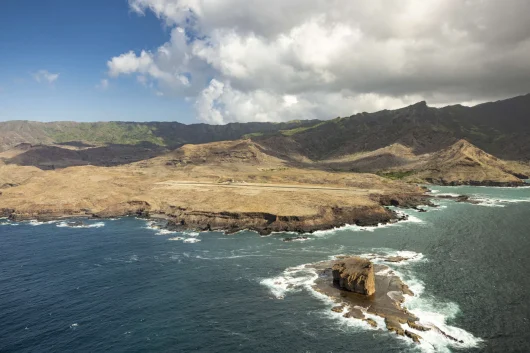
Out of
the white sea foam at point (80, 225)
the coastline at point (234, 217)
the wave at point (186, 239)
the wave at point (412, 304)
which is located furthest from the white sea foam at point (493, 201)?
the white sea foam at point (80, 225)

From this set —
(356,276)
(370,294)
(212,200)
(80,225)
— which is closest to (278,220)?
(212,200)

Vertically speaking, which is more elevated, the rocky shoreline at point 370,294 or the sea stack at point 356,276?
the sea stack at point 356,276

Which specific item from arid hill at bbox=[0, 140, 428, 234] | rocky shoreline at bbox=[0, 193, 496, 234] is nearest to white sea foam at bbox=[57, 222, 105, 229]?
rocky shoreline at bbox=[0, 193, 496, 234]

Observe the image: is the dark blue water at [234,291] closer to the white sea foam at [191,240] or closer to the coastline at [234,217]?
the white sea foam at [191,240]

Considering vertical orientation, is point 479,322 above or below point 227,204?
below

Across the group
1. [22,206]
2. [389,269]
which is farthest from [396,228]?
[22,206]

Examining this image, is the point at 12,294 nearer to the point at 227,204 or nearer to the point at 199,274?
Result: the point at 199,274

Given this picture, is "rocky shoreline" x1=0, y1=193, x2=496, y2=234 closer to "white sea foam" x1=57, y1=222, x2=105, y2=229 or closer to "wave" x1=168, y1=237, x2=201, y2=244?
"white sea foam" x1=57, y1=222, x2=105, y2=229

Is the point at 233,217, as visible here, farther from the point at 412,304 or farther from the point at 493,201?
the point at 493,201
